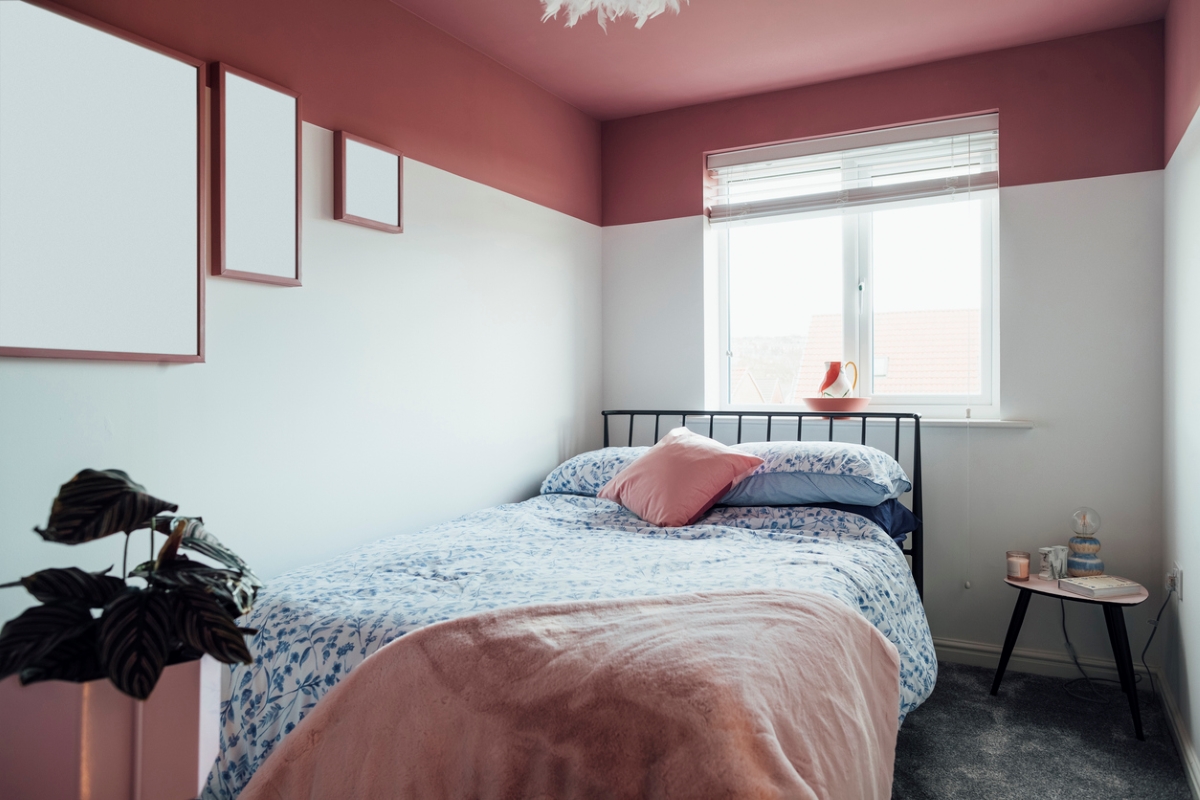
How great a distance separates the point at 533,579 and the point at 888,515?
1448 mm

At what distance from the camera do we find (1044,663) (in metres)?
2.98

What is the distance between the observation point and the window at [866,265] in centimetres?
323

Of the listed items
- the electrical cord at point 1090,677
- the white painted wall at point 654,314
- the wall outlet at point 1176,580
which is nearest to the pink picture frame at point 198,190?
the white painted wall at point 654,314

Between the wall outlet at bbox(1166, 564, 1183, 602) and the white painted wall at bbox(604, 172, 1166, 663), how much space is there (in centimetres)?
20

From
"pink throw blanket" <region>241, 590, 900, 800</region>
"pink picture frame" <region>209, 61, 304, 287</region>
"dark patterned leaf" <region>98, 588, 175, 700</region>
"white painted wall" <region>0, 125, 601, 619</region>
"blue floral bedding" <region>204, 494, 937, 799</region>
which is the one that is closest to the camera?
"dark patterned leaf" <region>98, 588, 175, 700</region>

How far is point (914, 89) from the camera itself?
321 cm

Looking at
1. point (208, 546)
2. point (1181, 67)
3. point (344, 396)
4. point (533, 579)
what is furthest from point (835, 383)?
point (208, 546)

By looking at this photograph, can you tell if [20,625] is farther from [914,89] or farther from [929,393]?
[914,89]

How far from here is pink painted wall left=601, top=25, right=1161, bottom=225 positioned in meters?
2.85

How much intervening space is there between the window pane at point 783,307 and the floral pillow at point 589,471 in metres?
0.83

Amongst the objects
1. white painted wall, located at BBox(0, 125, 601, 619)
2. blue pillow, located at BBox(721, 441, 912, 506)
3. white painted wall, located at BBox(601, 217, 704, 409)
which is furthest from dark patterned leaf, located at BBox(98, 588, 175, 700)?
white painted wall, located at BBox(601, 217, 704, 409)

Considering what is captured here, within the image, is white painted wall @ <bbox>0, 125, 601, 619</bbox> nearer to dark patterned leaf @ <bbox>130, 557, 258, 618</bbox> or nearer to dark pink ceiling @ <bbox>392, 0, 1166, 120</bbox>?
dark pink ceiling @ <bbox>392, 0, 1166, 120</bbox>

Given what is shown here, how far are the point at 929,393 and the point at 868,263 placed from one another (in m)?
0.64

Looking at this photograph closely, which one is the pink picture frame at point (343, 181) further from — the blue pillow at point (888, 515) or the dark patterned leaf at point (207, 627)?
the blue pillow at point (888, 515)
